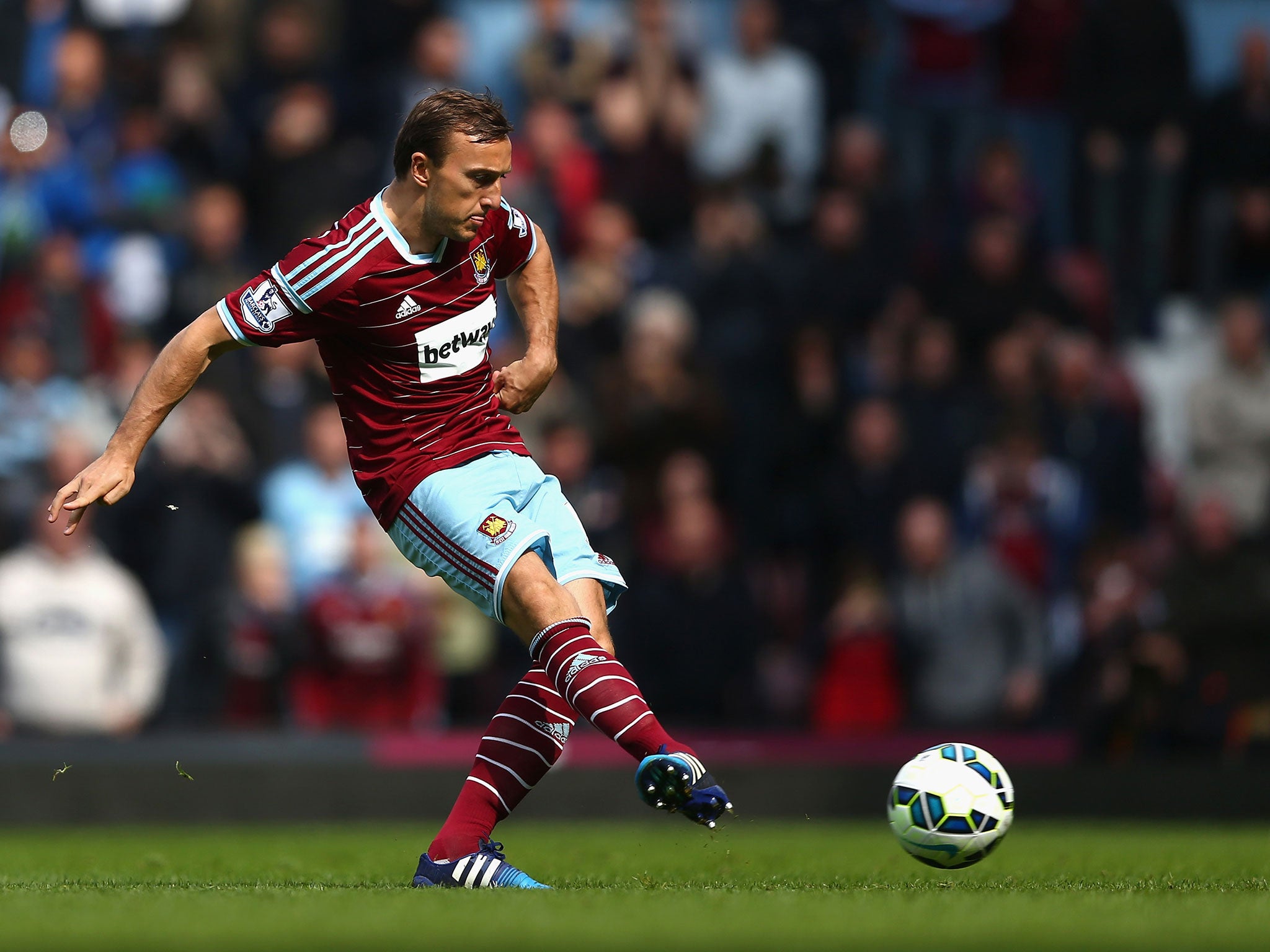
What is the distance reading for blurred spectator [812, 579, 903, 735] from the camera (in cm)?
1207

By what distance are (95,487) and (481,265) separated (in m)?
1.43

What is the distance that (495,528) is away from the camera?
6.16m

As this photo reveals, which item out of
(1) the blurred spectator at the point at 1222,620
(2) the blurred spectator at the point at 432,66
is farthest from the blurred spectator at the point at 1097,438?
(2) the blurred spectator at the point at 432,66

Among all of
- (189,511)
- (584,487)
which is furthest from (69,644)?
(584,487)

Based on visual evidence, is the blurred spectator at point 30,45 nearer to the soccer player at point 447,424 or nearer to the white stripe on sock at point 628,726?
the soccer player at point 447,424

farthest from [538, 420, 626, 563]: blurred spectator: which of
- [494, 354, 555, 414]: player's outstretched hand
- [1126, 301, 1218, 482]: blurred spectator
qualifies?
[494, 354, 555, 414]: player's outstretched hand

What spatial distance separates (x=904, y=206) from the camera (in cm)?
1441

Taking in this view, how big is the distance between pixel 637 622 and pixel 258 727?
2.35 meters

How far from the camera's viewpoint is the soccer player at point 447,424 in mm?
6102

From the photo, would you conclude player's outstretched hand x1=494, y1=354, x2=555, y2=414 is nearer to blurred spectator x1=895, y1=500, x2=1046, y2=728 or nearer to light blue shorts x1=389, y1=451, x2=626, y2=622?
light blue shorts x1=389, y1=451, x2=626, y2=622

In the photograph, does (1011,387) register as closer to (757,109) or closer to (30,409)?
(757,109)

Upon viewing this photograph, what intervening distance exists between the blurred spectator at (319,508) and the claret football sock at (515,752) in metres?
5.55

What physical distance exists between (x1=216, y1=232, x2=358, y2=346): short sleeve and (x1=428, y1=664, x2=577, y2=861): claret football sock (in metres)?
1.34

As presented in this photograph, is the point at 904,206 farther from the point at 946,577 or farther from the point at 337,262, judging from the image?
the point at 337,262
